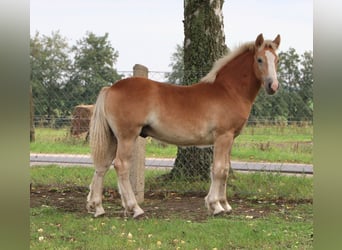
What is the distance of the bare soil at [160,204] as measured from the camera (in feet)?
17.5

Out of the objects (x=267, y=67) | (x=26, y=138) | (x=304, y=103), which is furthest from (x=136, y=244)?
(x=304, y=103)

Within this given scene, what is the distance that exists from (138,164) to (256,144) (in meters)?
5.78

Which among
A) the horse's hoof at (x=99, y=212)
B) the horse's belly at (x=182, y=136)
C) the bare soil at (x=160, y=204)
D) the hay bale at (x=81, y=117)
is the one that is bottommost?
the bare soil at (x=160, y=204)

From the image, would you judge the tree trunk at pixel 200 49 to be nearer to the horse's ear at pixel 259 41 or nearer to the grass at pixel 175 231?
the grass at pixel 175 231

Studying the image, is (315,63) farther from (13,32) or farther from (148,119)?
(148,119)

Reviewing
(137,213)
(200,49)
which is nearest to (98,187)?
(137,213)

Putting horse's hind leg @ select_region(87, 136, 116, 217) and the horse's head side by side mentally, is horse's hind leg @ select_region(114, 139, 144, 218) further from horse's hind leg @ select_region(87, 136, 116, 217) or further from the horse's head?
the horse's head

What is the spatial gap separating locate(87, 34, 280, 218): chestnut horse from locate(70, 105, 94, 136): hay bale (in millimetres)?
1796

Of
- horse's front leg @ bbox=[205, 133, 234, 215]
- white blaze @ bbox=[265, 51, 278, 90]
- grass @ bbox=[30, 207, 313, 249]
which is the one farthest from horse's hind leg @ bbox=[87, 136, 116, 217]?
white blaze @ bbox=[265, 51, 278, 90]

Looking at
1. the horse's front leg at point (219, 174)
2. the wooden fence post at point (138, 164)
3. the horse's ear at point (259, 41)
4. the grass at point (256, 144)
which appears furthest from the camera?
the grass at point (256, 144)

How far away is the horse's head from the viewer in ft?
16.5

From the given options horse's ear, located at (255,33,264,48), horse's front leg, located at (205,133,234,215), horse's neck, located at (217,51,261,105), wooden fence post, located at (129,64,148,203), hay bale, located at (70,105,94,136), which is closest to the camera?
horse's ear, located at (255,33,264,48)

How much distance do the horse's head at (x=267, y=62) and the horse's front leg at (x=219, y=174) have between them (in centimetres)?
75

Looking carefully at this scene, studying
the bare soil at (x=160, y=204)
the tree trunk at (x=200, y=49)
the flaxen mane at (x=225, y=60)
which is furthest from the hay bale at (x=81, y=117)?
the flaxen mane at (x=225, y=60)
